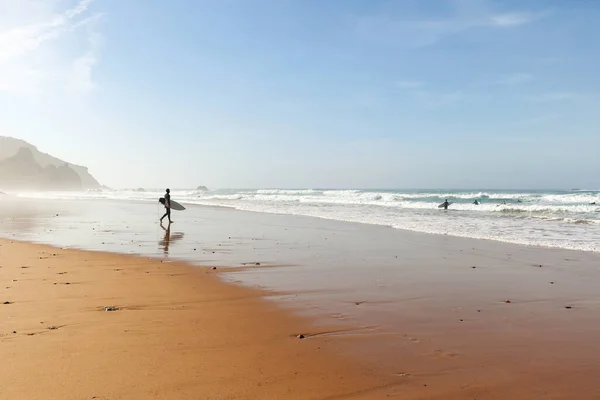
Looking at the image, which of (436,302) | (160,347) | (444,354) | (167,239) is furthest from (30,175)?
→ (444,354)

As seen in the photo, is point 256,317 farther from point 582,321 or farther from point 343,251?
point 343,251

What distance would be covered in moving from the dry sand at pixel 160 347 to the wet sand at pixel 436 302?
467 millimetres

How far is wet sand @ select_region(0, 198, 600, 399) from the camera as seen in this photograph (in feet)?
13.6

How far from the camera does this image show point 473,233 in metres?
18.3

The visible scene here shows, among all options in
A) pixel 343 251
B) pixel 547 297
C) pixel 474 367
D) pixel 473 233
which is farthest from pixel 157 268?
pixel 473 233

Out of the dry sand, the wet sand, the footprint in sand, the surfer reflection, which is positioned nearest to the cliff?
the surfer reflection

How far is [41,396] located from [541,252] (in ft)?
44.0

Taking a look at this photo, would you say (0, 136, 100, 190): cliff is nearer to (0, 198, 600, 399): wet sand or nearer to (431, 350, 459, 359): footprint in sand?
(0, 198, 600, 399): wet sand

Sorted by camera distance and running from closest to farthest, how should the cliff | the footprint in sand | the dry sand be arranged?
the dry sand
the footprint in sand
the cliff

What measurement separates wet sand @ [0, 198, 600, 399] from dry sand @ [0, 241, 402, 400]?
1.53 feet

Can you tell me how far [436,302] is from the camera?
6.98m

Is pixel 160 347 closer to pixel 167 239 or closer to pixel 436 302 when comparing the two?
pixel 436 302

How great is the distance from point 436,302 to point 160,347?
4.49 m

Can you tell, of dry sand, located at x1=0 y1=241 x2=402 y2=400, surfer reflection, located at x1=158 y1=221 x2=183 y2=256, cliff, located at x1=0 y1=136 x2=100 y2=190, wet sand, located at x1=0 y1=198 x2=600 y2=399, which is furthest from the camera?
cliff, located at x1=0 y1=136 x2=100 y2=190
